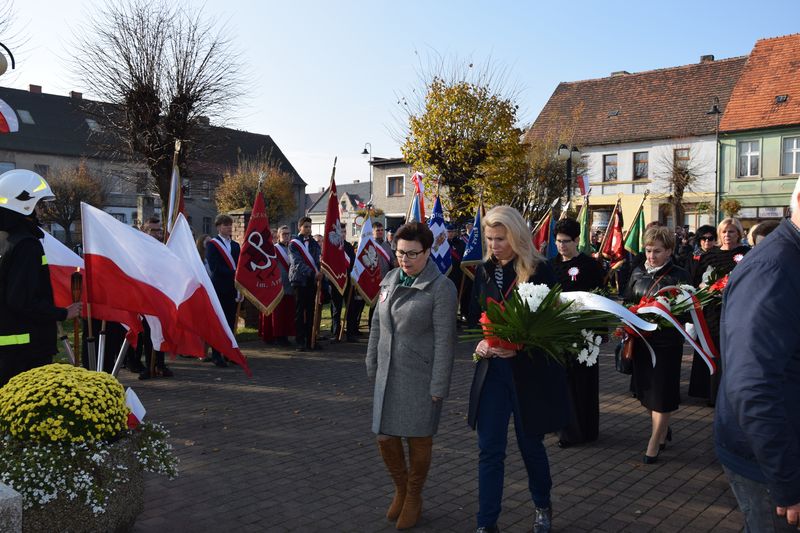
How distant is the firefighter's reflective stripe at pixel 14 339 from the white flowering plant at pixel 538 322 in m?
3.09

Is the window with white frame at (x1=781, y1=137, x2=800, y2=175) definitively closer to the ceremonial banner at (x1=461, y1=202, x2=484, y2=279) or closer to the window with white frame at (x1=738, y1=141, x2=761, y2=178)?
the window with white frame at (x1=738, y1=141, x2=761, y2=178)

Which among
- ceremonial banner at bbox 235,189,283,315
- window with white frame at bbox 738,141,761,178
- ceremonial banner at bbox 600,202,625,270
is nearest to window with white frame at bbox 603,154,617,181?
window with white frame at bbox 738,141,761,178

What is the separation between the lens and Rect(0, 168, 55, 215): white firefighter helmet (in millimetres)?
4680

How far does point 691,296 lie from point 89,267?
4670 millimetres

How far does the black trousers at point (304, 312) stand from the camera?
39.0 ft

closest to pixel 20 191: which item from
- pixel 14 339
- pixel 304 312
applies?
pixel 14 339

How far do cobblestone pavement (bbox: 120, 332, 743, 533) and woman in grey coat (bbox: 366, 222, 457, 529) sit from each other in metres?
0.54

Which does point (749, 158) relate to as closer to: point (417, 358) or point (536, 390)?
point (536, 390)

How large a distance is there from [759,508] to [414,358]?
233cm

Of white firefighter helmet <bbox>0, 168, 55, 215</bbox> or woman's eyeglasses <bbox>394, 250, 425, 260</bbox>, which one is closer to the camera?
woman's eyeglasses <bbox>394, 250, 425, 260</bbox>

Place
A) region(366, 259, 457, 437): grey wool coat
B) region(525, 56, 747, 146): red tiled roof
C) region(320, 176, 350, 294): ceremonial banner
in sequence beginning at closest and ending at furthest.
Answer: region(366, 259, 457, 437): grey wool coat
region(320, 176, 350, 294): ceremonial banner
region(525, 56, 747, 146): red tiled roof

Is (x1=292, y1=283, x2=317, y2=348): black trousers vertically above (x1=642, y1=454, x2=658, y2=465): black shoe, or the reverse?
(x1=292, y1=283, x2=317, y2=348): black trousers

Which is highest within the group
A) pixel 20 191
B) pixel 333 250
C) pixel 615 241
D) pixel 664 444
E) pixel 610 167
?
pixel 610 167

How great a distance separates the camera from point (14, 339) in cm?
471
